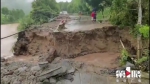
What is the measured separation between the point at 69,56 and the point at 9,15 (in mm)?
48463

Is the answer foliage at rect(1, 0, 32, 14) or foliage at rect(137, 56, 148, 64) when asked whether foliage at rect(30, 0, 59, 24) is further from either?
foliage at rect(1, 0, 32, 14)

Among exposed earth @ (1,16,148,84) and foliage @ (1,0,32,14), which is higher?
foliage @ (1,0,32,14)

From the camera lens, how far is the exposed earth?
43.0ft

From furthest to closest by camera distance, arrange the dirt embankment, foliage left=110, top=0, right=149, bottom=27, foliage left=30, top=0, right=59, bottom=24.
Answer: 1. foliage left=30, top=0, right=59, bottom=24
2. the dirt embankment
3. foliage left=110, top=0, right=149, bottom=27

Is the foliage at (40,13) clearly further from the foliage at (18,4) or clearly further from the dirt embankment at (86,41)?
the foliage at (18,4)

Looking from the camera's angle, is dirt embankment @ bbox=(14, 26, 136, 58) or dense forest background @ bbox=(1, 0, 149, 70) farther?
dirt embankment @ bbox=(14, 26, 136, 58)

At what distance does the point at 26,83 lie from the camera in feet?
42.7

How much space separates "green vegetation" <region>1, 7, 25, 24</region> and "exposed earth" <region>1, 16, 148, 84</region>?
134 feet

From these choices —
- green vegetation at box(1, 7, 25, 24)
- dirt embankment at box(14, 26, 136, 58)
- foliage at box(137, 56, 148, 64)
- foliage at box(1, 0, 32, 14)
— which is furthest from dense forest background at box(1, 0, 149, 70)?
foliage at box(1, 0, 32, 14)

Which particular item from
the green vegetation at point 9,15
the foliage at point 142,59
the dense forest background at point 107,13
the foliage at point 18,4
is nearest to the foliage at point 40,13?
the dense forest background at point 107,13

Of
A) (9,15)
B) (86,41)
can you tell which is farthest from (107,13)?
(9,15)

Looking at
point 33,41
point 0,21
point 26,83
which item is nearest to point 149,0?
point 26,83

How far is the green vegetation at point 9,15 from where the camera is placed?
59375 mm

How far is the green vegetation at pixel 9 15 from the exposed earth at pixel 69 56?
40703mm
